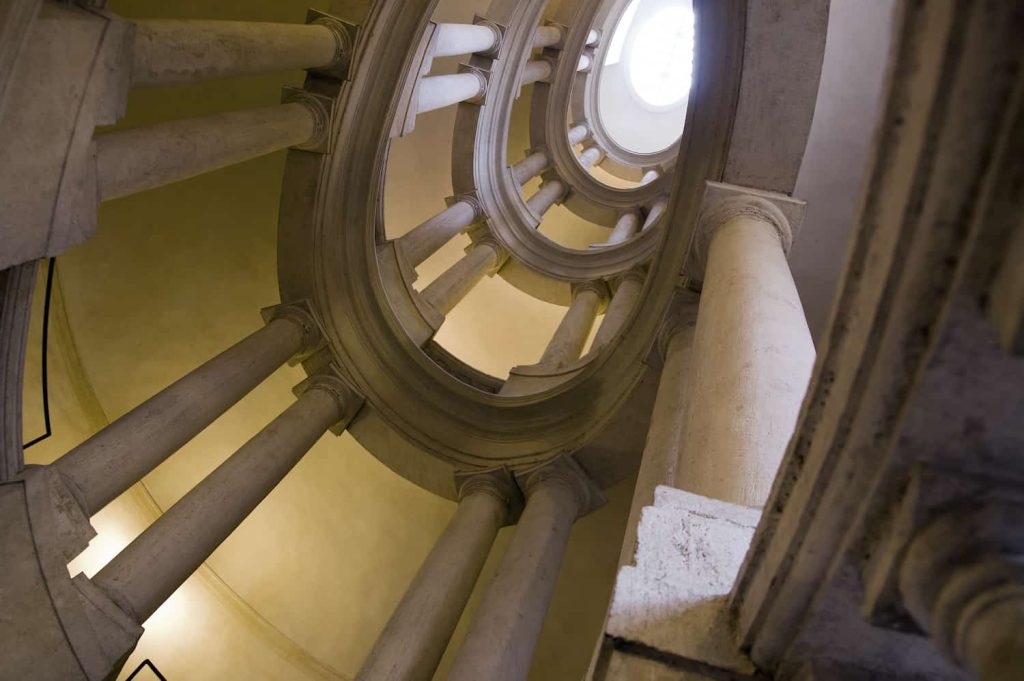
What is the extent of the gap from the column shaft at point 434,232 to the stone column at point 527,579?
3695 millimetres

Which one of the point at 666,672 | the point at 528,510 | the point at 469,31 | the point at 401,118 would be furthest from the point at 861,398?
the point at 469,31

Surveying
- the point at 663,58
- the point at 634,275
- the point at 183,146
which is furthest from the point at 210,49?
the point at 663,58

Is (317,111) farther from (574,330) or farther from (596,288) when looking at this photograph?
(596,288)

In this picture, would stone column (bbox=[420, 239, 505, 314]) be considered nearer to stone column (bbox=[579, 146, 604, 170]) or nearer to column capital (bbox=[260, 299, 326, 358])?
column capital (bbox=[260, 299, 326, 358])

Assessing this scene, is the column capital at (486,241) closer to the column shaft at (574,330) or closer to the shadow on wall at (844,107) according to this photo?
the column shaft at (574,330)

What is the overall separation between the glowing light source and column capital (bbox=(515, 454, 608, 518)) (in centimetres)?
1781

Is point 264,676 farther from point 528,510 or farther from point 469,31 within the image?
point 469,31

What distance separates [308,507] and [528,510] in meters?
5.67

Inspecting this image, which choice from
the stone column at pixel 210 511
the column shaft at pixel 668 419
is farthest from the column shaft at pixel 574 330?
the column shaft at pixel 668 419

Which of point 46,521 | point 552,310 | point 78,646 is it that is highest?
point 552,310

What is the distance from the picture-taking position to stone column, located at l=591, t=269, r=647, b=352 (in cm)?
880

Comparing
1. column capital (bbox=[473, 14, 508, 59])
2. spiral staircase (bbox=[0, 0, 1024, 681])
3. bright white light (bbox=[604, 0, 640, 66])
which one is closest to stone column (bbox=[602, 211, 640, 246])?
spiral staircase (bbox=[0, 0, 1024, 681])

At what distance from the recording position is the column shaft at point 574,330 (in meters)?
9.34

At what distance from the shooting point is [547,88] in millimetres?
14633
